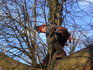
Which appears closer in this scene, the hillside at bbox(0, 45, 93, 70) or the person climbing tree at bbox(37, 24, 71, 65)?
the hillside at bbox(0, 45, 93, 70)

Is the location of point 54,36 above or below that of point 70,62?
above

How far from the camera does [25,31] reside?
530 centimetres

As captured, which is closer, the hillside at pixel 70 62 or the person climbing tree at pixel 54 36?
the hillside at pixel 70 62

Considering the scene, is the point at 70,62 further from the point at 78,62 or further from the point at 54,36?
the point at 54,36

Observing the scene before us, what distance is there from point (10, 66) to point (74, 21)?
268 centimetres

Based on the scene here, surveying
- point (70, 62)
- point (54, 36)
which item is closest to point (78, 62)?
point (70, 62)

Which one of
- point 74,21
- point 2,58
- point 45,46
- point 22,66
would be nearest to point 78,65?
point 45,46

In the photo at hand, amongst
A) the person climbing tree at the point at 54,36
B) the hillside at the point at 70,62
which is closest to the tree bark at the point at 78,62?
the hillside at the point at 70,62

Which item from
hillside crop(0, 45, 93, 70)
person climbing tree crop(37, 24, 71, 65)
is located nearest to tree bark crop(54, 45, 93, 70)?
hillside crop(0, 45, 93, 70)

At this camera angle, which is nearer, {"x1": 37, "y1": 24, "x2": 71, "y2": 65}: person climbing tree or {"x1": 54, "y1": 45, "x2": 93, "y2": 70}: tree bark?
{"x1": 54, "y1": 45, "x2": 93, "y2": 70}: tree bark

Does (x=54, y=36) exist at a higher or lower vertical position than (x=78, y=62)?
higher

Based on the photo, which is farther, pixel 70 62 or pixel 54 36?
pixel 54 36

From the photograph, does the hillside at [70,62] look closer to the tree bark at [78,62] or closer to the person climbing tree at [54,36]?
the tree bark at [78,62]

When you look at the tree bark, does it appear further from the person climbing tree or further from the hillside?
the person climbing tree
